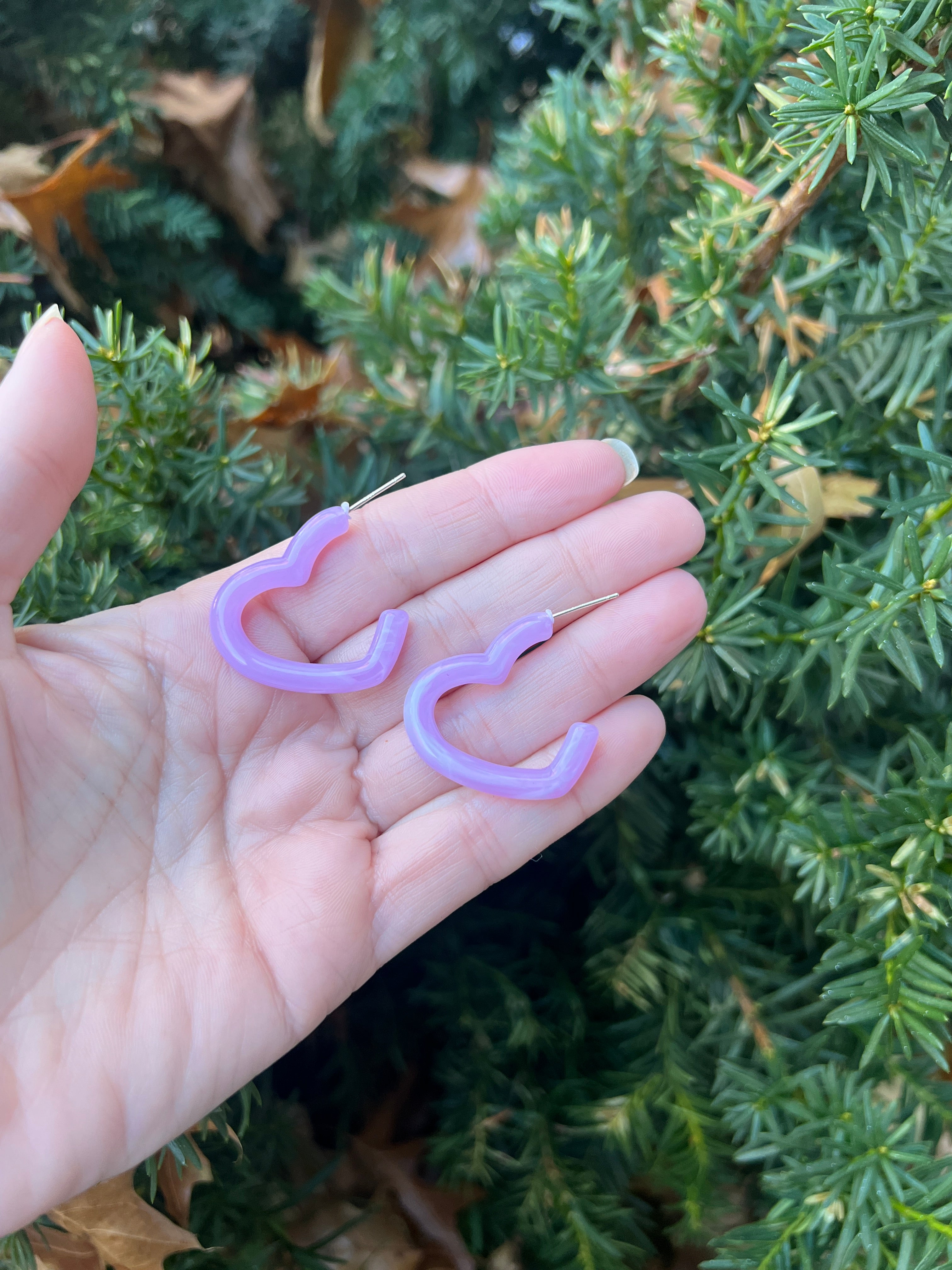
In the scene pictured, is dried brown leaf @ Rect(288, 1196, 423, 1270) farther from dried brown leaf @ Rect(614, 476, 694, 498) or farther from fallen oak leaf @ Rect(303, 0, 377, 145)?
fallen oak leaf @ Rect(303, 0, 377, 145)

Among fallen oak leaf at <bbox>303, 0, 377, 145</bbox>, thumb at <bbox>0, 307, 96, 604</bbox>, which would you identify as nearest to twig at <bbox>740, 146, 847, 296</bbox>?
thumb at <bbox>0, 307, 96, 604</bbox>

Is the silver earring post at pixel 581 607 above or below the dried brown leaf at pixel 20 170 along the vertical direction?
below

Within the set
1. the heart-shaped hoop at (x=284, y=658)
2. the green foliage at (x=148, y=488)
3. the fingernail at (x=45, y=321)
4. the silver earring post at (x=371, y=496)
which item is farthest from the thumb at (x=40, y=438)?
the silver earring post at (x=371, y=496)

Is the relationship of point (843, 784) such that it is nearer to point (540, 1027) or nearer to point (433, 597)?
point (540, 1027)

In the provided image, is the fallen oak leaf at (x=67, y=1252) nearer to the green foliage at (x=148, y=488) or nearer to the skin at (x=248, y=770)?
the skin at (x=248, y=770)

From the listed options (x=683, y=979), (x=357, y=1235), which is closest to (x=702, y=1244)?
(x=683, y=979)

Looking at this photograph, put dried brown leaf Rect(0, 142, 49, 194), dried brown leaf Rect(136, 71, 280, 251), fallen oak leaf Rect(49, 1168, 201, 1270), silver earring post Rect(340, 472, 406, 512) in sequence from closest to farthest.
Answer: fallen oak leaf Rect(49, 1168, 201, 1270)
silver earring post Rect(340, 472, 406, 512)
dried brown leaf Rect(0, 142, 49, 194)
dried brown leaf Rect(136, 71, 280, 251)
